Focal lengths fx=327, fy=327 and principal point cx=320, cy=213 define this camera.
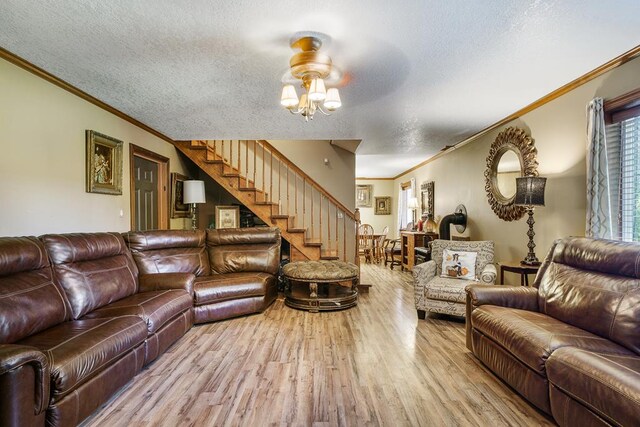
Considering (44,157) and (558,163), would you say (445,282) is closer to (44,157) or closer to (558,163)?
(558,163)

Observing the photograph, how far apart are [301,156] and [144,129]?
9.36 feet

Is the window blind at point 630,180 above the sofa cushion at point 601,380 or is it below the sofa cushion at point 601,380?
above

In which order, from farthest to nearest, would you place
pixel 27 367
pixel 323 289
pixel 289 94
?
pixel 323 289 → pixel 289 94 → pixel 27 367

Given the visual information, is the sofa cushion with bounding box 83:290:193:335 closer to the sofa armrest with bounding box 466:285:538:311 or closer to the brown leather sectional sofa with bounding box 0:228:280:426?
the brown leather sectional sofa with bounding box 0:228:280:426

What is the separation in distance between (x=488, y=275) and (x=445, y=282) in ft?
1.46

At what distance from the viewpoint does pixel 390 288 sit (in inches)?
210

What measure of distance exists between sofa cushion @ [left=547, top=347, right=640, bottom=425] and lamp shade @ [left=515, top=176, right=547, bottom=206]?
1.74 metres

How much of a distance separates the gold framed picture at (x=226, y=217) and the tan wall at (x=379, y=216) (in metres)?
5.39

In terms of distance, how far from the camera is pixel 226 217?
19.7ft

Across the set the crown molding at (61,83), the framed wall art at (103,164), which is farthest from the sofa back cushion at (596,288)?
the crown molding at (61,83)

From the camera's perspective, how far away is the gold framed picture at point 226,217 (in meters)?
6.00

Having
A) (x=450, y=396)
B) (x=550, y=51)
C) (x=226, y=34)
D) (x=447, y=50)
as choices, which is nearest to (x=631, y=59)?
(x=550, y=51)

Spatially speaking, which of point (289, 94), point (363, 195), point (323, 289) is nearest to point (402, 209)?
point (363, 195)

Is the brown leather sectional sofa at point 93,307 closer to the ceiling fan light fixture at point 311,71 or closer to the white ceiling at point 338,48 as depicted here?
the white ceiling at point 338,48
